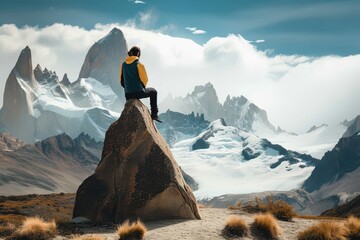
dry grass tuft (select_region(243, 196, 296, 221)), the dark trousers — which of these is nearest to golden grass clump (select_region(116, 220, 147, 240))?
the dark trousers

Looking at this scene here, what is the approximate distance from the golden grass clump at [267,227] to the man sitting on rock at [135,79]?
780cm

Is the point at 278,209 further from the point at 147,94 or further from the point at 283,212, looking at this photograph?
the point at 147,94

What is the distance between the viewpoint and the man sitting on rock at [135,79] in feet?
79.2

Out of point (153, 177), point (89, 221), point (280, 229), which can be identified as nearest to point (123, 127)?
point (153, 177)

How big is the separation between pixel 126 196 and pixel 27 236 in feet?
18.2

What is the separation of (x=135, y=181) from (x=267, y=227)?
6.43m

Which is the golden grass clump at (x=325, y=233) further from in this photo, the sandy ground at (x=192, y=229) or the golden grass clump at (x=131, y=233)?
the golden grass clump at (x=131, y=233)

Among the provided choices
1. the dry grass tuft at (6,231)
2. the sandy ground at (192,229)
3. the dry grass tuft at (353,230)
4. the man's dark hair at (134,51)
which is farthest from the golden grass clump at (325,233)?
the man's dark hair at (134,51)

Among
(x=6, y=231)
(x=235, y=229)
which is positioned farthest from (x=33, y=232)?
(x=235, y=229)

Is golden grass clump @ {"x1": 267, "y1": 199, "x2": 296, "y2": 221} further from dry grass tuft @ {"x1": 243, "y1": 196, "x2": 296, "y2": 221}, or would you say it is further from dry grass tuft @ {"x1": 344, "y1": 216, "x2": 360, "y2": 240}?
dry grass tuft @ {"x1": 344, "y1": 216, "x2": 360, "y2": 240}

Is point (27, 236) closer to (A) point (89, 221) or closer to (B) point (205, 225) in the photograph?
(A) point (89, 221)

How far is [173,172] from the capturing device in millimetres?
22484

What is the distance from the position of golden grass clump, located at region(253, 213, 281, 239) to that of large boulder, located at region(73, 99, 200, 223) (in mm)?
3496

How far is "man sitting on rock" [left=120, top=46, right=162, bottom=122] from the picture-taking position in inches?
950
